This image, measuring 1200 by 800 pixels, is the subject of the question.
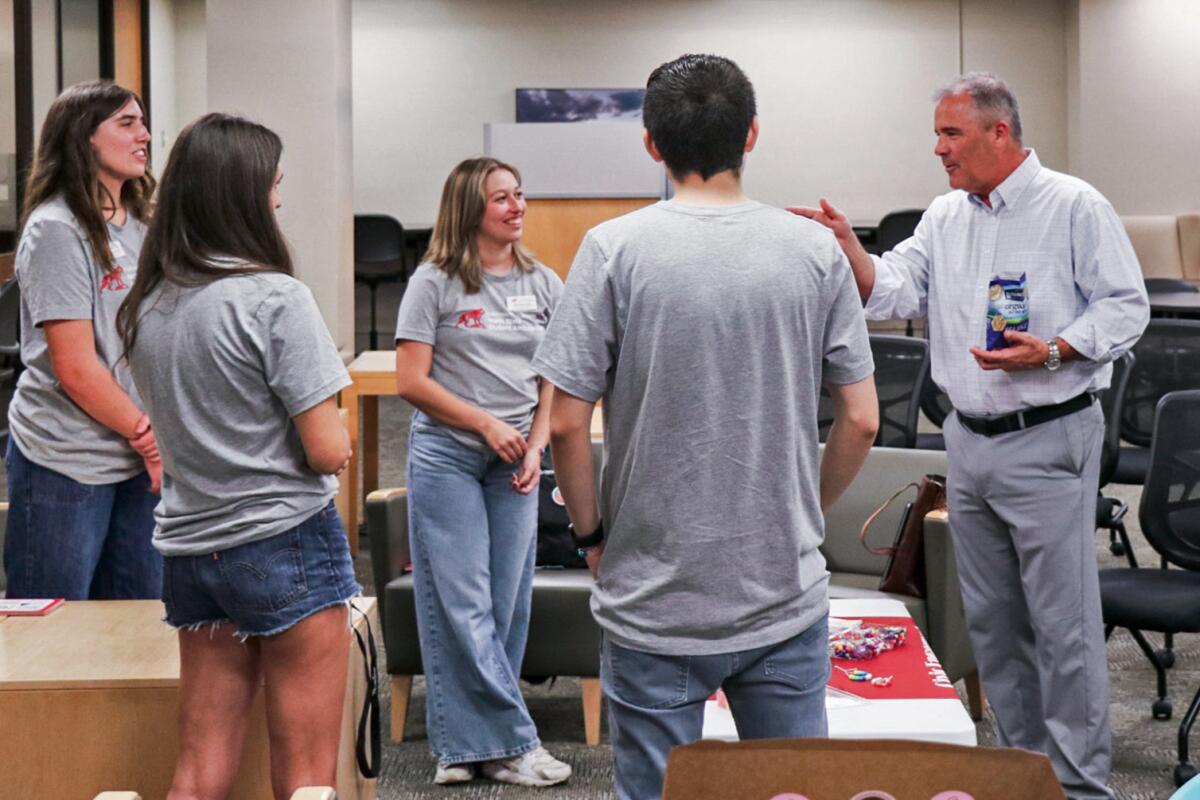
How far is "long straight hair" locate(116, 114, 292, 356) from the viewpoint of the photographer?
201 centimetres

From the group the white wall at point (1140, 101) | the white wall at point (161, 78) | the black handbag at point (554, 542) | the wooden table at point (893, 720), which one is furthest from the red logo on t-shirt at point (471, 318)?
the white wall at point (1140, 101)

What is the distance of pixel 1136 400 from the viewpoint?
5.30m

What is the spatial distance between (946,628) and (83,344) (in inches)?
85.2

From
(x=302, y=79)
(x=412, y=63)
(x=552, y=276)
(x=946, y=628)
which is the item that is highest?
(x=412, y=63)

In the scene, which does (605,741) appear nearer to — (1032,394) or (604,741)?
(604,741)

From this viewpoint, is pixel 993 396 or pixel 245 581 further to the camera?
pixel 993 396

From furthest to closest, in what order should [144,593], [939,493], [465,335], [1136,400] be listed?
[1136,400] → [939,493] → [465,335] → [144,593]

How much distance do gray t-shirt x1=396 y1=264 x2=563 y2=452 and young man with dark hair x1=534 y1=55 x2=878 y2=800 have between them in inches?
55.9

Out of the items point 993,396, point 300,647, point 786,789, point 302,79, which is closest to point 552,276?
point 993,396

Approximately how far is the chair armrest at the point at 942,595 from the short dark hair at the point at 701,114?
1984 mm

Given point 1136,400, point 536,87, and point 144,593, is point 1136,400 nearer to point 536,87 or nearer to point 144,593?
point 144,593

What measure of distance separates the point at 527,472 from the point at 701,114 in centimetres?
156

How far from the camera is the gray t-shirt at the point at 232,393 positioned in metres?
1.98

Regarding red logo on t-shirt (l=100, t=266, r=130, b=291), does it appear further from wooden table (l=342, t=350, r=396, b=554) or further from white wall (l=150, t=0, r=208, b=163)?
white wall (l=150, t=0, r=208, b=163)
